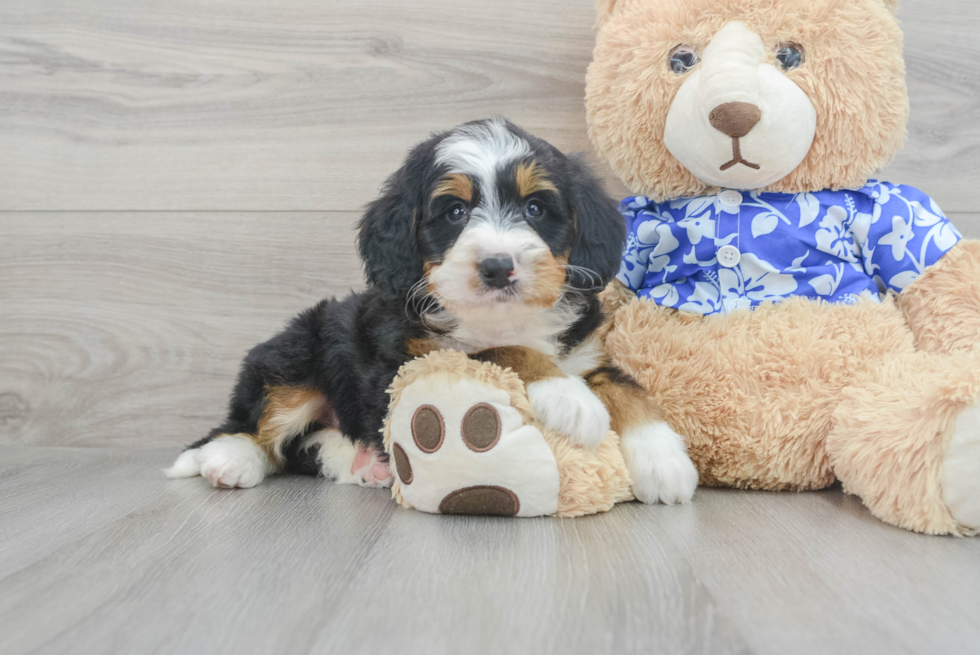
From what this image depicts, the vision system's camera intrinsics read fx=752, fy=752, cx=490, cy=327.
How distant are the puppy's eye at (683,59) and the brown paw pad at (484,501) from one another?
1141mm

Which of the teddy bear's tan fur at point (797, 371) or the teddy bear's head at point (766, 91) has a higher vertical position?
the teddy bear's head at point (766, 91)

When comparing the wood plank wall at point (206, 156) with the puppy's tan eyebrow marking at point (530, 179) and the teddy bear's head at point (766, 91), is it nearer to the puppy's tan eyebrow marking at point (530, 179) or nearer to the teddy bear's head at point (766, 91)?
the teddy bear's head at point (766, 91)

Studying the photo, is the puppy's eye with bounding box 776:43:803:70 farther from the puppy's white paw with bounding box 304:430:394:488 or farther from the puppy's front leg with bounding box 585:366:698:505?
the puppy's white paw with bounding box 304:430:394:488

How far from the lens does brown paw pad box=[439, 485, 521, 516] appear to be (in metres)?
1.53

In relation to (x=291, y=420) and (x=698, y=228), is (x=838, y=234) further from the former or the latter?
(x=291, y=420)

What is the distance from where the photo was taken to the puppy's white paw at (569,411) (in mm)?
1540

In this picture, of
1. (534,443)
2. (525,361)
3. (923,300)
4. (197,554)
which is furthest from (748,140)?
(197,554)

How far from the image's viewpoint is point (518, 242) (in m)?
1.51

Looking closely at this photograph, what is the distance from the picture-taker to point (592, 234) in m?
1.70

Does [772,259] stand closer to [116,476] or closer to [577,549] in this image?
[577,549]

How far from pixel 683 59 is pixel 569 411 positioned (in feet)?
3.22

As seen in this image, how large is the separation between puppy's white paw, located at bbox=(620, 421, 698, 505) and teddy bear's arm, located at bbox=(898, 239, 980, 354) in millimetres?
717

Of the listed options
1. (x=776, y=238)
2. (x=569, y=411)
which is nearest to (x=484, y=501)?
(x=569, y=411)

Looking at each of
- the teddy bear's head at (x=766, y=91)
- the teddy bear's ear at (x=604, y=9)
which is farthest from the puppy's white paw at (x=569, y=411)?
the teddy bear's ear at (x=604, y=9)
